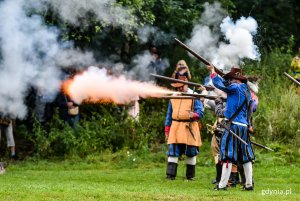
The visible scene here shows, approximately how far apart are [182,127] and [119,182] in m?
1.60

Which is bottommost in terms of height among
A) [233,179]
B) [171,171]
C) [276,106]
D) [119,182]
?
[119,182]

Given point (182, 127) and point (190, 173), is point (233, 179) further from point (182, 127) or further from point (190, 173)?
point (182, 127)

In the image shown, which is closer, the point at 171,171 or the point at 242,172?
the point at 242,172

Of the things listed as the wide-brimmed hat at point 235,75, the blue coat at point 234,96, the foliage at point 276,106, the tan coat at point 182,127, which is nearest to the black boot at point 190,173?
the tan coat at point 182,127

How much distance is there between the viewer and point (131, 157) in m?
19.0

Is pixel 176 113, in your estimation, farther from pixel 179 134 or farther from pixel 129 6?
pixel 129 6

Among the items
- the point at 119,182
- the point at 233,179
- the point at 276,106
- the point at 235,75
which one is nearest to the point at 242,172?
A: the point at 233,179

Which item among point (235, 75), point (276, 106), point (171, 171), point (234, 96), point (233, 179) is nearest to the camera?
point (234, 96)

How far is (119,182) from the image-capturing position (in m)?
15.6

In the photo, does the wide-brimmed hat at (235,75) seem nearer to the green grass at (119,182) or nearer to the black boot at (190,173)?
the green grass at (119,182)

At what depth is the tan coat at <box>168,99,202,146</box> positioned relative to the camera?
1567 centimetres

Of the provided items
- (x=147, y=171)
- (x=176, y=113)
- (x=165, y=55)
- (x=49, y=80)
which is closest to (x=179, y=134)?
(x=176, y=113)

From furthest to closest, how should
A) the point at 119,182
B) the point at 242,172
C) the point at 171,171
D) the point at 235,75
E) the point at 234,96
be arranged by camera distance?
the point at 171,171 → the point at 119,182 → the point at 242,172 → the point at 235,75 → the point at 234,96

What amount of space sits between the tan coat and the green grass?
77cm
